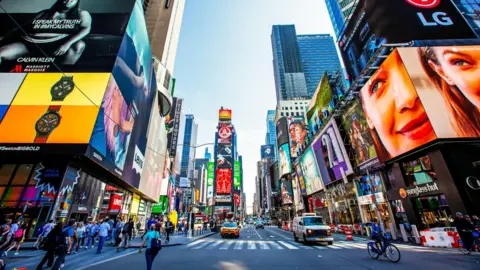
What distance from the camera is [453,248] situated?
41.4 feet

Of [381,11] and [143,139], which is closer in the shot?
[381,11]

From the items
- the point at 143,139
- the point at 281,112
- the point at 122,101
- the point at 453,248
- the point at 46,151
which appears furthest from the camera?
the point at 281,112

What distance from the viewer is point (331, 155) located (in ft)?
105

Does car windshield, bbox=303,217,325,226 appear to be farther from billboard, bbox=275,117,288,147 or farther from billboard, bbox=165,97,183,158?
billboard, bbox=275,117,288,147

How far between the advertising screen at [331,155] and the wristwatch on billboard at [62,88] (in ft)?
104

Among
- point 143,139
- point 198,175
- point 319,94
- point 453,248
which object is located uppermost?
point 198,175

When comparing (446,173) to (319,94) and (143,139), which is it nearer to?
(319,94)

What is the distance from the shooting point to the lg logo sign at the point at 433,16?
22103 millimetres

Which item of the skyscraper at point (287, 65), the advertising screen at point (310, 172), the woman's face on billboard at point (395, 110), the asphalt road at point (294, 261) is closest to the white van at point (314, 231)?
the asphalt road at point (294, 261)

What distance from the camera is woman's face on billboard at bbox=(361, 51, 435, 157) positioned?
16.5m

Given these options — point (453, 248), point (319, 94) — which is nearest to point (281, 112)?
point (319, 94)

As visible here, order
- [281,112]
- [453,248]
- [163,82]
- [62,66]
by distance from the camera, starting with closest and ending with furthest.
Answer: [453,248]
[62,66]
[163,82]
[281,112]

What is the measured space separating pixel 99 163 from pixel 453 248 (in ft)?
89.1

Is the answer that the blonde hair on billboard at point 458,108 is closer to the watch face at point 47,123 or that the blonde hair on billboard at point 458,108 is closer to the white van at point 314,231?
the white van at point 314,231
